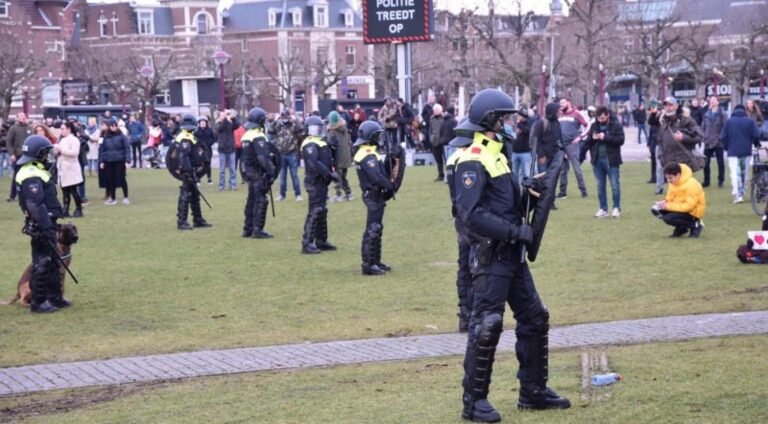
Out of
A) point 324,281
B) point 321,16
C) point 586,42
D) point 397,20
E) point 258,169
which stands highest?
point 321,16

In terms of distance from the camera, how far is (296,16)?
3878 inches

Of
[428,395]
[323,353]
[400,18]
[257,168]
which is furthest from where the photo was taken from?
[400,18]

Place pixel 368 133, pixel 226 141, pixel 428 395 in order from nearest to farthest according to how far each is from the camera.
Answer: pixel 428 395 < pixel 368 133 < pixel 226 141

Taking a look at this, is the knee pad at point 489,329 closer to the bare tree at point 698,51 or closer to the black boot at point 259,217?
the black boot at point 259,217

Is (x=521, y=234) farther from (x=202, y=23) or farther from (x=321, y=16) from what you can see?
(x=321, y=16)

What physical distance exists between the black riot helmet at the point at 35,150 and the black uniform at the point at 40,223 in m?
0.06

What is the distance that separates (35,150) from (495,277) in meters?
6.87

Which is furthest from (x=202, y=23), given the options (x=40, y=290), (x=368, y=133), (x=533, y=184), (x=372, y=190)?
(x=533, y=184)

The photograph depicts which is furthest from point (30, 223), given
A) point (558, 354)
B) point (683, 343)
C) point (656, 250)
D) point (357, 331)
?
point (656, 250)

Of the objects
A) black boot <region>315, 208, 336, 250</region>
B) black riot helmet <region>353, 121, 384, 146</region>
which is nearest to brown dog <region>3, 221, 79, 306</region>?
black riot helmet <region>353, 121, 384, 146</region>

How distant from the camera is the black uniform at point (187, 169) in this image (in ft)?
68.0

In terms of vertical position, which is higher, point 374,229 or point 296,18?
point 296,18

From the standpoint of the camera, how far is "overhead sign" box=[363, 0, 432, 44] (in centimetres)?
3409

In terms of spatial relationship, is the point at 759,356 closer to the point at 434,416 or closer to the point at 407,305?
the point at 434,416
